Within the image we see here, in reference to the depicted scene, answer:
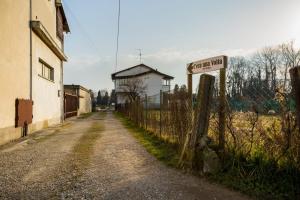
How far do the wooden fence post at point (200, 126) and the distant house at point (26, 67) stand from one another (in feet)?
21.9

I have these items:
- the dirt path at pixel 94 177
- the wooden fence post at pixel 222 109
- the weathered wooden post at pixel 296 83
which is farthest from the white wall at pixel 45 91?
the weathered wooden post at pixel 296 83

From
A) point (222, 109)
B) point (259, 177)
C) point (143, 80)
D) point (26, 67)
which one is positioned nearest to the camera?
point (259, 177)

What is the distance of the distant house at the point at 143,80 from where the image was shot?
64562 millimetres

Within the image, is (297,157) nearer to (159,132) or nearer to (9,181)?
(9,181)

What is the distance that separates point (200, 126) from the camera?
6.85 meters

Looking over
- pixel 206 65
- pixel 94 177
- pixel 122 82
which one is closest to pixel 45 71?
pixel 206 65

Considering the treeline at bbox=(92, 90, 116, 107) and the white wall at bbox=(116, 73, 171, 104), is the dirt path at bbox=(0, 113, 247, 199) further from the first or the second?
the treeline at bbox=(92, 90, 116, 107)

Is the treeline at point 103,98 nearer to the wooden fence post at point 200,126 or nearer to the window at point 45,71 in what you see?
the window at point 45,71

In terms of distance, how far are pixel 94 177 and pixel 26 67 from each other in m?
8.85

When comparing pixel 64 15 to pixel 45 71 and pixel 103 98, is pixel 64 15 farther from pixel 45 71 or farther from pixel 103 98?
pixel 103 98

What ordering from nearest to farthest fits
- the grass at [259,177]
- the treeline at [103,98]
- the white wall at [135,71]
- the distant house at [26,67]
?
1. the grass at [259,177]
2. the distant house at [26,67]
3. the white wall at [135,71]
4. the treeline at [103,98]

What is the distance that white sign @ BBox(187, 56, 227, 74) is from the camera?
6.87 m

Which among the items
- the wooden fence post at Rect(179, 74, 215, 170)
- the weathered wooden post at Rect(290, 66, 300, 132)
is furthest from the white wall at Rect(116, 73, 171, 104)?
the weathered wooden post at Rect(290, 66, 300, 132)

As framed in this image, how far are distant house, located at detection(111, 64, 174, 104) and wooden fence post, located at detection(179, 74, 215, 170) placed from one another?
178 ft
